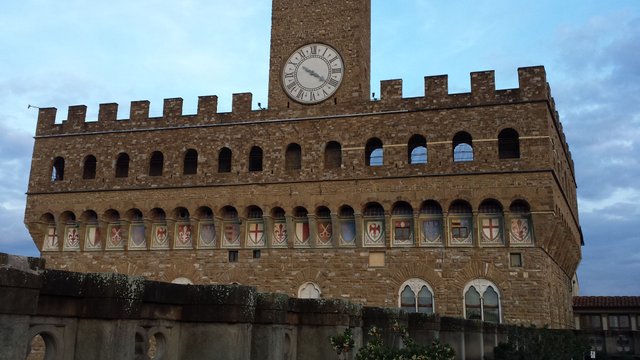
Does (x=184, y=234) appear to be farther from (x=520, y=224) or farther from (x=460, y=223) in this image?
(x=520, y=224)

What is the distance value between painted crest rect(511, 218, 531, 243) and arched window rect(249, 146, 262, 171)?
1059cm

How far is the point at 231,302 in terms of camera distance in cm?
667

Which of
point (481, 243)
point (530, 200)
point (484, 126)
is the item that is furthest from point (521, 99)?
point (481, 243)

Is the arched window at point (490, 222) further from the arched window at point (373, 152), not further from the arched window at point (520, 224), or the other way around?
the arched window at point (373, 152)

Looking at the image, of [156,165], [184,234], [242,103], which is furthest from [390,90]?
[156,165]

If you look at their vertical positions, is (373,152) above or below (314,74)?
below

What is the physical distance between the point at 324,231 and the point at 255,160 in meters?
4.63

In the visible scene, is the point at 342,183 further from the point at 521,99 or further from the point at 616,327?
the point at 616,327

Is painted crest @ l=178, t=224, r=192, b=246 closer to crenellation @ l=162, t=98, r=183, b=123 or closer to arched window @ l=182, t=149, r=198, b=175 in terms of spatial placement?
arched window @ l=182, t=149, r=198, b=175

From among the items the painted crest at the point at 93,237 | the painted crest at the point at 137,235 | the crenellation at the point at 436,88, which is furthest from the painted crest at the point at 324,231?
the painted crest at the point at 93,237

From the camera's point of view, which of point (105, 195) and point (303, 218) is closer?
point (303, 218)

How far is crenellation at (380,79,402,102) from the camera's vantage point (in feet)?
81.4

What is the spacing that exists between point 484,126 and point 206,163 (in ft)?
37.4

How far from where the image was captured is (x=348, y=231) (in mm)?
24484
